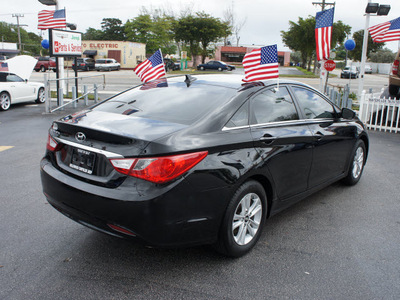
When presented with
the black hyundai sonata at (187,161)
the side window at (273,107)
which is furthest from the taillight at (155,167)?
the side window at (273,107)

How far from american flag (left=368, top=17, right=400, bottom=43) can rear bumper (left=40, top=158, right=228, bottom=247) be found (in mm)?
10960

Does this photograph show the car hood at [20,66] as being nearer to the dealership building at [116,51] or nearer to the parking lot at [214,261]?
the parking lot at [214,261]

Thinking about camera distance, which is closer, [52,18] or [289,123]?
[289,123]

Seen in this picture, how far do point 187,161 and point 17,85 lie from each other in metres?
12.5

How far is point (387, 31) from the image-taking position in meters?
11.9

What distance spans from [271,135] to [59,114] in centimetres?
1018

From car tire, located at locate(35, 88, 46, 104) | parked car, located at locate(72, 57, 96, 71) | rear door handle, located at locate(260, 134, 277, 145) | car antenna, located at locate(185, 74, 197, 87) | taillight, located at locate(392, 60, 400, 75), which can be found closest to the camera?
rear door handle, located at locate(260, 134, 277, 145)

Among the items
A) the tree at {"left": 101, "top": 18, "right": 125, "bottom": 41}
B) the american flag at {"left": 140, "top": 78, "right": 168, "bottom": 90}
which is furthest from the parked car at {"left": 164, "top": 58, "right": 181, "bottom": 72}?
the tree at {"left": 101, "top": 18, "right": 125, "bottom": 41}

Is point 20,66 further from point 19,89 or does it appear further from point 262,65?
point 262,65

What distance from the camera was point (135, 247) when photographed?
3611 millimetres

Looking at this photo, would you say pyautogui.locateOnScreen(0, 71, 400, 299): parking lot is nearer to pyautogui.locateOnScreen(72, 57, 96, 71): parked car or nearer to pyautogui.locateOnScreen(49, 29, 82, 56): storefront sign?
pyautogui.locateOnScreen(49, 29, 82, 56): storefront sign

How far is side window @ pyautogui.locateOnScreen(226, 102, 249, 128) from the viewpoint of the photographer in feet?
10.9

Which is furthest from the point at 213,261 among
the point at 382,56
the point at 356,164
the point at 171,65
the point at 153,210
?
the point at 382,56

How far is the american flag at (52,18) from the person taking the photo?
15.4 m
